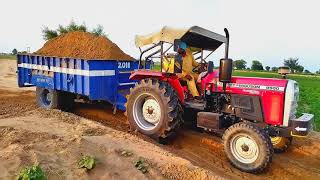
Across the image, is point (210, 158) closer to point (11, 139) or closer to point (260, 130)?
point (260, 130)

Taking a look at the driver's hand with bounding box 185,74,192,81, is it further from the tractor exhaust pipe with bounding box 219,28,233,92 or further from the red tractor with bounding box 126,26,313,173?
the tractor exhaust pipe with bounding box 219,28,233,92

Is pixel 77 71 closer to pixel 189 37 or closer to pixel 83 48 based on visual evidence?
pixel 83 48

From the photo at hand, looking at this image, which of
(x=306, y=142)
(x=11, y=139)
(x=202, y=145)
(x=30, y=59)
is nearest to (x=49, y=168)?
(x=11, y=139)

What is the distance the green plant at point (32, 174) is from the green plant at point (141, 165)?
51.6 inches

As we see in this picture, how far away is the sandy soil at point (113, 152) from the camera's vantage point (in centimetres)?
458

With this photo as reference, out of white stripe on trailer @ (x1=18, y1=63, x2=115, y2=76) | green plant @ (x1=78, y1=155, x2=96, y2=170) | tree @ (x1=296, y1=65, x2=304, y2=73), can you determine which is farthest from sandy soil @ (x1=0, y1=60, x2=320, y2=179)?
tree @ (x1=296, y1=65, x2=304, y2=73)

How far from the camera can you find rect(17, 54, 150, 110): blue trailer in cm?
853

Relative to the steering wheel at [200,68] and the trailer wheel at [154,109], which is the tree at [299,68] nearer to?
the steering wheel at [200,68]

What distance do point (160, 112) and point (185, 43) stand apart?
5.14 ft

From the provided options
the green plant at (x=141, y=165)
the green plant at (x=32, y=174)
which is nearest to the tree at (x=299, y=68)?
the green plant at (x=141, y=165)

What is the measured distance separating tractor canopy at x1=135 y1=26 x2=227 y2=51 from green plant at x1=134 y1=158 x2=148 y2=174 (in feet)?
9.43

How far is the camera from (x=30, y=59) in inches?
404

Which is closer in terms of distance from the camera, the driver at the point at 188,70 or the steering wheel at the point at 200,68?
Result: the driver at the point at 188,70

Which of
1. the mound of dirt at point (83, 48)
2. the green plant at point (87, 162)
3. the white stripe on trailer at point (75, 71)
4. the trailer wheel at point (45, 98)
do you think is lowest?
the green plant at point (87, 162)
